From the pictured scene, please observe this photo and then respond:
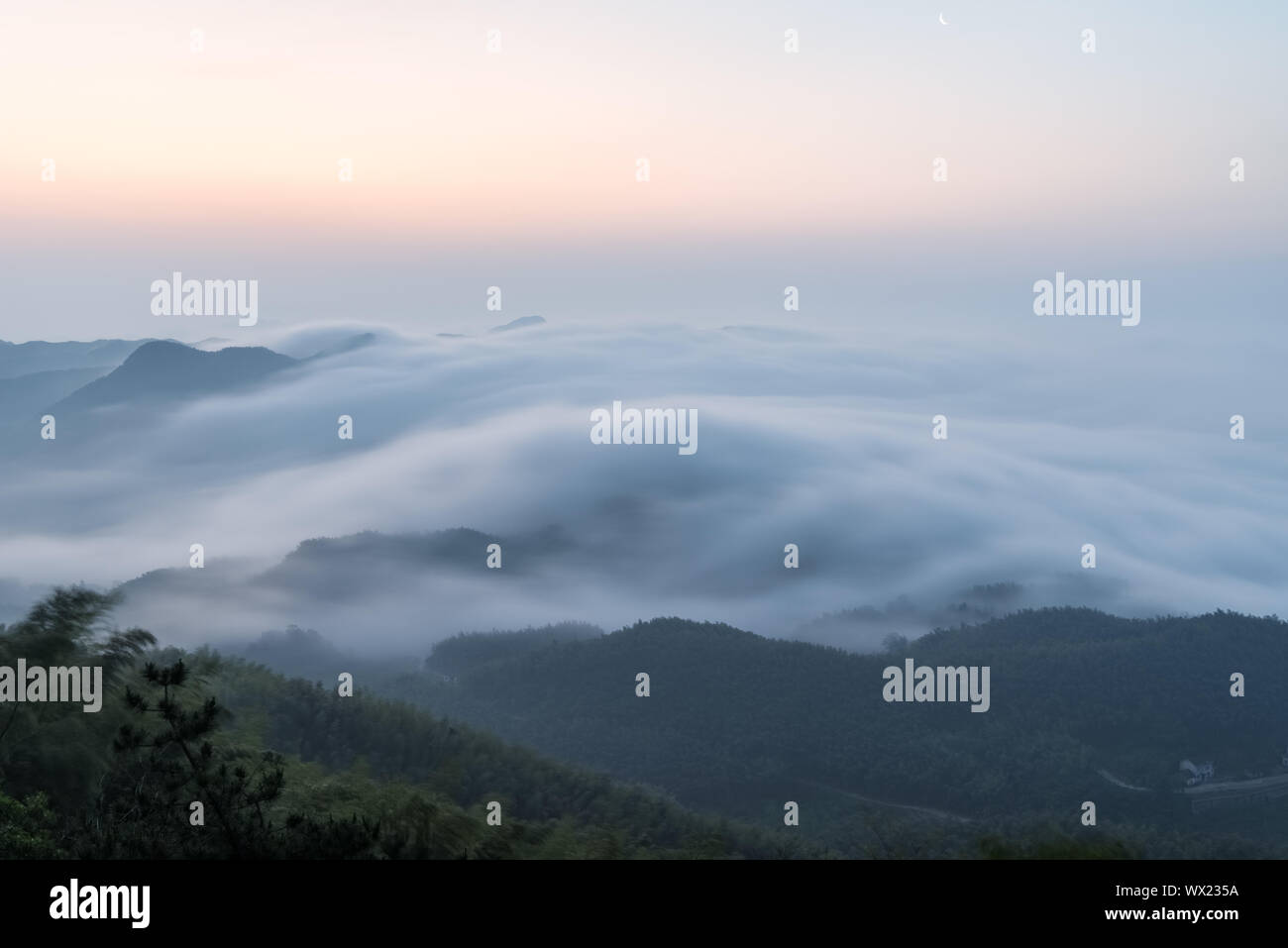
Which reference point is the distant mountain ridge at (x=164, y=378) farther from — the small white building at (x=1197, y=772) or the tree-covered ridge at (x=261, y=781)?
the tree-covered ridge at (x=261, y=781)

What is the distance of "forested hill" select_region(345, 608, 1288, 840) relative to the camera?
44.2 metres

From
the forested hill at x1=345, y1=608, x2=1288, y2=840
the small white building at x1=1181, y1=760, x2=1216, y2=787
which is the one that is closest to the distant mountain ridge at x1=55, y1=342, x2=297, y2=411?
the forested hill at x1=345, y1=608, x2=1288, y2=840

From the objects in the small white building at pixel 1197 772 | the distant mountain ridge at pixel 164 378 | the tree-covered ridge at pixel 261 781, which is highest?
the distant mountain ridge at pixel 164 378

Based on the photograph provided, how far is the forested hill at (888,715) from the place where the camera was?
44.2 meters

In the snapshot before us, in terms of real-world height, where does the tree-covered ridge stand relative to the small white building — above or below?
above

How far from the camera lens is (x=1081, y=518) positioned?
161125 mm

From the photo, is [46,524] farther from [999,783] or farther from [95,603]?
[95,603]

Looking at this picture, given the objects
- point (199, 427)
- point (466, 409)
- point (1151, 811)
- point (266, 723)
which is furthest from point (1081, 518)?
point (266, 723)
